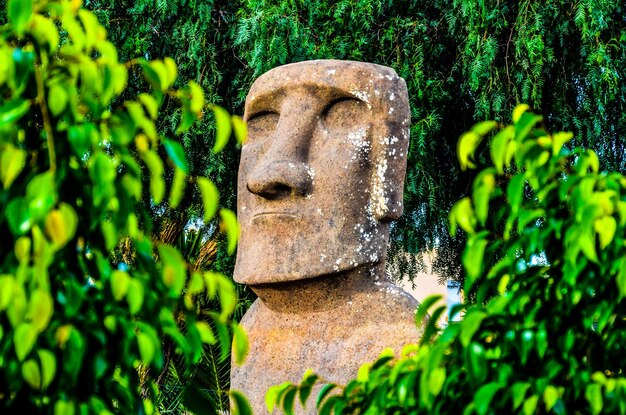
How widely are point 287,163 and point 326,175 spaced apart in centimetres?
15

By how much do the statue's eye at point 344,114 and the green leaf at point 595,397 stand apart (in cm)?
258

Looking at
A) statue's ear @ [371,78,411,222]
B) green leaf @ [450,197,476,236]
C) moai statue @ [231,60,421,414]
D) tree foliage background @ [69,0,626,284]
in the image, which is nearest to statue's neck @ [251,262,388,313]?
moai statue @ [231,60,421,414]

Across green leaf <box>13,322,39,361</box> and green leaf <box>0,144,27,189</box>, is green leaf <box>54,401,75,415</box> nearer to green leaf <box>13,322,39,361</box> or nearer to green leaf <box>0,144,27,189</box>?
green leaf <box>13,322,39,361</box>

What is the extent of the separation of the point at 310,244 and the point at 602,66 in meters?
3.68

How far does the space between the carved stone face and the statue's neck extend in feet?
0.17

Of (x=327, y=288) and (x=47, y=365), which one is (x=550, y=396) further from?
(x=327, y=288)

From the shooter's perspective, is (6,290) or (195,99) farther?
(195,99)

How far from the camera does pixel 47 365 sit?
173 cm

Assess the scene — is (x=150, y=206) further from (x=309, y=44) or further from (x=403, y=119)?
(x=403, y=119)

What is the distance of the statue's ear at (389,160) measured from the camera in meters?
4.48

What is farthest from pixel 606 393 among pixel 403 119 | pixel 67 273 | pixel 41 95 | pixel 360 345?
pixel 403 119

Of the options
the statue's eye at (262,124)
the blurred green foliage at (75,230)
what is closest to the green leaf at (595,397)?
the blurred green foliage at (75,230)

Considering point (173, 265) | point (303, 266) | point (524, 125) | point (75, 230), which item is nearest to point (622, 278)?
point (524, 125)

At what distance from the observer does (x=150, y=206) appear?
8.48 m
